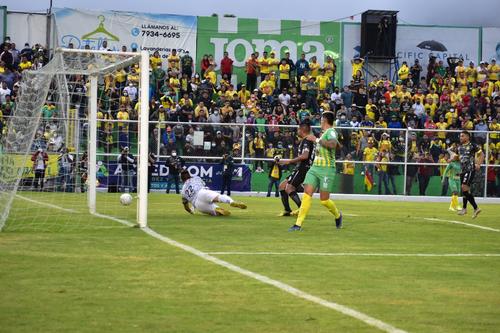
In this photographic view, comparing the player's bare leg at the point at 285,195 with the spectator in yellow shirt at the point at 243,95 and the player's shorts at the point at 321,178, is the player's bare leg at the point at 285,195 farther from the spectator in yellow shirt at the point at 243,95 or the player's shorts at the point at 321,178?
the spectator in yellow shirt at the point at 243,95

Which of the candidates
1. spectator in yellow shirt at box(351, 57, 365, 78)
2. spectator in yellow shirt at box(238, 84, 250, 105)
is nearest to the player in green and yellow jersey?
spectator in yellow shirt at box(238, 84, 250, 105)

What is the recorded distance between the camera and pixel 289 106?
136ft

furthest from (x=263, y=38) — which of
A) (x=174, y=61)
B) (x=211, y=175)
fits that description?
(x=211, y=175)

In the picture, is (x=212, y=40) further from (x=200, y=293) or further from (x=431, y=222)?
(x=200, y=293)

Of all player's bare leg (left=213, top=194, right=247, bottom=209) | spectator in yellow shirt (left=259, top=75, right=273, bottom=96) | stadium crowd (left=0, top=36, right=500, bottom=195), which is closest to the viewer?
player's bare leg (left=213, top=194, right=247, bottom=209)

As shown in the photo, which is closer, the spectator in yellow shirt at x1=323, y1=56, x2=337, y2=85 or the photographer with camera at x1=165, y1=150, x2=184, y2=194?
the photographer with camera at x1=165, y1=150, x2=184, y2=194

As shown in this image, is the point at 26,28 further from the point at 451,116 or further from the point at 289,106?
the point at 451,116

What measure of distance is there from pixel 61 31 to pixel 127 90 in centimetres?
1515

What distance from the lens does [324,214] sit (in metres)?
22.5

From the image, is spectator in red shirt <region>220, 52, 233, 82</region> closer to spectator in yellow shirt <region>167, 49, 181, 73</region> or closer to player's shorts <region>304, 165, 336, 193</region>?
spectator in yellow shirt <region>167, 49, 181, 73</region>

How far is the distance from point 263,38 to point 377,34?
20.3ft

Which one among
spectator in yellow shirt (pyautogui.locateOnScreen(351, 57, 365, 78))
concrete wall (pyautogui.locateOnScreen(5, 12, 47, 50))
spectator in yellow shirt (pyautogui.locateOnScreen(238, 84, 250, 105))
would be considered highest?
concrete wall (pyautogui.locateOnScreen(5, 12, 47, 50))

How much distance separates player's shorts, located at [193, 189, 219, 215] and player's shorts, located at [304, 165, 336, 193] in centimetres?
344

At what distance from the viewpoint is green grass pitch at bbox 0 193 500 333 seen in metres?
7.79
